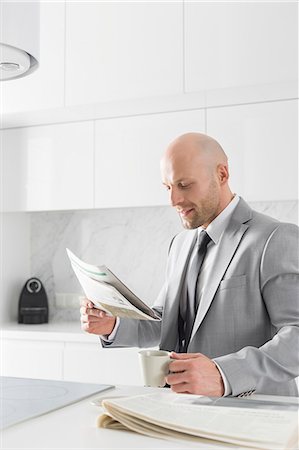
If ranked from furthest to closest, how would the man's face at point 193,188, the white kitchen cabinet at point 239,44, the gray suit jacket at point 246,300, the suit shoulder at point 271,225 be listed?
the white kitchen cabinet at point 239,44 < the man's face at point 193,188 < the suit shoulder at point 271,225 < the gray suit jacket at point 246,300

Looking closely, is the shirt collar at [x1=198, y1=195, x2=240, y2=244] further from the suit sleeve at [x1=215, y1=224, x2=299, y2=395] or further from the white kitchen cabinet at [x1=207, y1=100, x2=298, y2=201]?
the white kitchen cabinet at [x1=207, y1=100, x2=298, y2=201]

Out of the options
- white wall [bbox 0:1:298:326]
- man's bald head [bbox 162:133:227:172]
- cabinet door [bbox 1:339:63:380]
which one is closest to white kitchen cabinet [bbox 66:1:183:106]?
white wall [bbox 0:1:298:326]

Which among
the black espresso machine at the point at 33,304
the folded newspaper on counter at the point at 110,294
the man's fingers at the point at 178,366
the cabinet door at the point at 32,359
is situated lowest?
the cabinet door at the point at 32,359

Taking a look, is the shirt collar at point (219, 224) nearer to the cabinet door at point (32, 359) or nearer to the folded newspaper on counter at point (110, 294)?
the folded newspaper on counter at point (110, 294)

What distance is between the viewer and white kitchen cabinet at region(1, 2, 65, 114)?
336cm

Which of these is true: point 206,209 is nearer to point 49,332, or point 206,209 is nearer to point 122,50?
point 122,50

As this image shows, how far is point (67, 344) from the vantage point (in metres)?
3.31

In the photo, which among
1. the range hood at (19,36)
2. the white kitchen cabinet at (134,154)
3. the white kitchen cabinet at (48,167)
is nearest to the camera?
the range hood at (19,36)

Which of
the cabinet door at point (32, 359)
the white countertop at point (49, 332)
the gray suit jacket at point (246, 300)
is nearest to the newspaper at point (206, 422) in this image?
the gray suit jacket at point (246, 300)

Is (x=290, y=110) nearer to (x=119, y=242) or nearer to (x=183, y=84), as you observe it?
(x=183, y=84)

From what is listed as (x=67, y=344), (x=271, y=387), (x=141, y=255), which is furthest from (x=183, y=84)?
(x=271, y=387)

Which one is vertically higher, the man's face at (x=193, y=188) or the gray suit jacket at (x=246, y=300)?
the man's face at (x=193, y=188)

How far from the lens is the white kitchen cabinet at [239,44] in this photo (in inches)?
111

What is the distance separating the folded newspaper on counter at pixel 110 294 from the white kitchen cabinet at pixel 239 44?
5.03 feet
